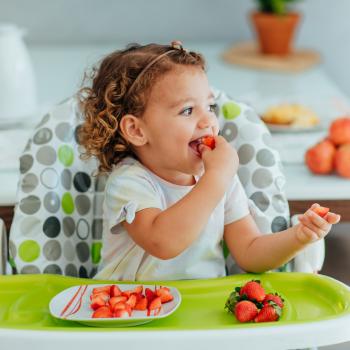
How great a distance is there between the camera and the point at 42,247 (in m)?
1.60

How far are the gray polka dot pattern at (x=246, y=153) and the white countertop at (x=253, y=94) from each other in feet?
0.46

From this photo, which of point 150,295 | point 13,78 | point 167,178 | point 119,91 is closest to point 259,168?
point 167,178

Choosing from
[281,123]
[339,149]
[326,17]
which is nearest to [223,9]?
[326,17]

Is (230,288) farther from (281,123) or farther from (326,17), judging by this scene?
(326,17)

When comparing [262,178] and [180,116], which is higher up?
[180,116]

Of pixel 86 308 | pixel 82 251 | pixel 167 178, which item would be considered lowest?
pixel 82 251

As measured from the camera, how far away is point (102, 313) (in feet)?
4.14

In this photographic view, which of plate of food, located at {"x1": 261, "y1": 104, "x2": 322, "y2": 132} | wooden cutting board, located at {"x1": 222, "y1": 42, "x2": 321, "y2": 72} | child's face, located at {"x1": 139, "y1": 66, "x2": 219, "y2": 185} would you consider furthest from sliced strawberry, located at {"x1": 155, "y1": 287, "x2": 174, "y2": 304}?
wooden cutting board, located at {"x1": 222, "y1": 42, "x2": 321, "y2": 72}

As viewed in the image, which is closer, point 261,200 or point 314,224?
point 314,224

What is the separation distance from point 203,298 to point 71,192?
1.34ft

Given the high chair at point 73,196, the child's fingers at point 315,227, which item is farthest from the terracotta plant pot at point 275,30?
the child's fingers at point 315,227

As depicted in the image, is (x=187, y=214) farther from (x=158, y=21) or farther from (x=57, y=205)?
(x=158, y=21)

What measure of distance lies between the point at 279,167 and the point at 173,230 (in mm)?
406

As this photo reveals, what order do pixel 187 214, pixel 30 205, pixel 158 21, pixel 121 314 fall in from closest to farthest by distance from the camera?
pixel 121 314 → pixel 187 214 → pixel 30 205 → pixel 158 21
